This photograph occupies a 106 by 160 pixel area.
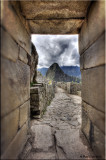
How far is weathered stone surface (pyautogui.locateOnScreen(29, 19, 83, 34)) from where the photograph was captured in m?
1.71

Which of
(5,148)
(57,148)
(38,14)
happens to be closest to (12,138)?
(5,148)

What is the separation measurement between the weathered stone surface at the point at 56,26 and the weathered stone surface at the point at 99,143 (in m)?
2.11

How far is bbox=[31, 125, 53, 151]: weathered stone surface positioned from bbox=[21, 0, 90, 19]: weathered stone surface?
8.47ft

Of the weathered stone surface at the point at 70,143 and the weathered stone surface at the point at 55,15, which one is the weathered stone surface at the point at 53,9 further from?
the weathered stone surface at the point at 70,143

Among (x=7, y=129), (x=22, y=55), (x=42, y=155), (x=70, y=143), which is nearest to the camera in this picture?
(x=7, y=129)

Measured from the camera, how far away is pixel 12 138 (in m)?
1.15

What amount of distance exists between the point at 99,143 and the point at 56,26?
93.7 inches

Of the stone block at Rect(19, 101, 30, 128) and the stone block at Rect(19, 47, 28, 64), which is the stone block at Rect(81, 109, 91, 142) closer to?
the stone block at Rect(19, 101, 30, 128)

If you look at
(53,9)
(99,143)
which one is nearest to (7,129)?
(99,143)

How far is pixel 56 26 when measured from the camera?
184 cm

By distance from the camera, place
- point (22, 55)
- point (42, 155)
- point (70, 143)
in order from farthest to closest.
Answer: point (70, 143) → point (22, 55) → point (42, 155)

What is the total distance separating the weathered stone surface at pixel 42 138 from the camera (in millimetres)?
Answer: 1570

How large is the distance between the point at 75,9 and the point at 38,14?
2.29ft

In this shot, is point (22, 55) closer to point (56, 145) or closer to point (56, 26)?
point (56, 26)
